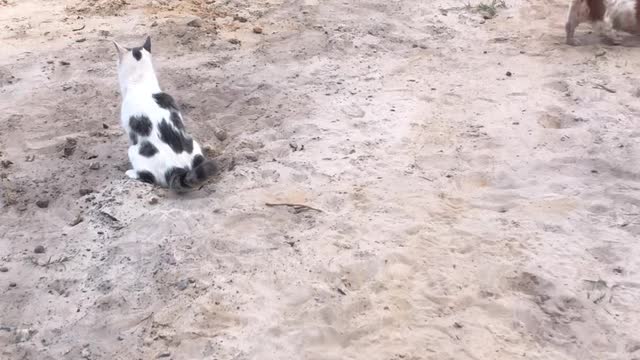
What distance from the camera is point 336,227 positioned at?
4469mm

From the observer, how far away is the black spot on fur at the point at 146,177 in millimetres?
4898

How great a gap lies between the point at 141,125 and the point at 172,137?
0.81 ft

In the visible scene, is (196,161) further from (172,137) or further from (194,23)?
(194,23)

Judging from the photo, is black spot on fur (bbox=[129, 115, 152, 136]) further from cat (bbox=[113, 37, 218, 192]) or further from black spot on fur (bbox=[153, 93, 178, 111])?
black spot on fur (bbox=[153, 93, 178, 111])

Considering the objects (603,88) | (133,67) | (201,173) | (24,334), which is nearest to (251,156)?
(201,173)

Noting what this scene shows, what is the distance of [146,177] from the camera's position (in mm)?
4914

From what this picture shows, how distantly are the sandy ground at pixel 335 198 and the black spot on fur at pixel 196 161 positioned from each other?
0.67ft

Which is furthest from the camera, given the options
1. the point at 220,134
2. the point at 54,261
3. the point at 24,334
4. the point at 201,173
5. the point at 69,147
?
the point at 220,134

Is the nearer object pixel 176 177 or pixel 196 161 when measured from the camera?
pixel 176 177

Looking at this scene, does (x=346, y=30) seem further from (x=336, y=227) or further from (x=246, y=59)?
(x=336, y=227)

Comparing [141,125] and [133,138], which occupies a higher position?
[141,125]

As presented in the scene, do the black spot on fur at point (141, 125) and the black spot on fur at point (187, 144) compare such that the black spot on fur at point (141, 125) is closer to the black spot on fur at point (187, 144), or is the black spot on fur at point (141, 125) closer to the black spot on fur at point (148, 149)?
the black spot on fur at point (148, 149)

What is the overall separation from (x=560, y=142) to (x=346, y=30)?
2.66 meters

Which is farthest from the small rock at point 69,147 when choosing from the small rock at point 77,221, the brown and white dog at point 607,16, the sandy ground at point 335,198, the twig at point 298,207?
the brown and white dog at point 607,16
